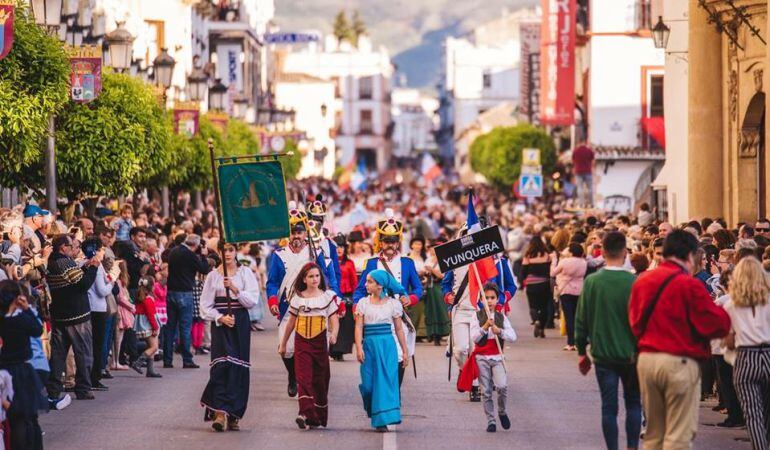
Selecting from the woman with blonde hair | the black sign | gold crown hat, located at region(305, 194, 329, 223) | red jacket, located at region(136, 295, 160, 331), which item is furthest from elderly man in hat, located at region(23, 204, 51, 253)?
the woman with blonde hair

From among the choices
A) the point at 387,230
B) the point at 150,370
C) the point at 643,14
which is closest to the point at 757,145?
the point at 387,230

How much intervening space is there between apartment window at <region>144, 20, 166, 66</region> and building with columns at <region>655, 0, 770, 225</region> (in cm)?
2551

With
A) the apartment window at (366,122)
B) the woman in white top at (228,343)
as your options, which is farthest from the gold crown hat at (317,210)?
the apartment window at (366,122)

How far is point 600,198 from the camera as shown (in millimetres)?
55750

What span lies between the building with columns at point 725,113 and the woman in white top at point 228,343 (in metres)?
14.9

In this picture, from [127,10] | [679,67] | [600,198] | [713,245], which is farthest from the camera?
[600,198]

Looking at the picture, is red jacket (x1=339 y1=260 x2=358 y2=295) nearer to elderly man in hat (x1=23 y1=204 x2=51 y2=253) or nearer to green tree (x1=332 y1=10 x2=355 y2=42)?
elderly man in hat (x1=23 y1=204 x2=51 y2=253)

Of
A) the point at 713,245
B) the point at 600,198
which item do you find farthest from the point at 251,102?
the point at 713,245

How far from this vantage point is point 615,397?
42.4 feet

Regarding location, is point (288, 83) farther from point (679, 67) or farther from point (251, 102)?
point (679, 67)

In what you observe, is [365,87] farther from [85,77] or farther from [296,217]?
[296,217]

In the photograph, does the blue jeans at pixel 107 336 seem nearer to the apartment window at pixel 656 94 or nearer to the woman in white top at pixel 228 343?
the woman in white top at pixel 228 343

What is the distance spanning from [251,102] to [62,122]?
181 feet

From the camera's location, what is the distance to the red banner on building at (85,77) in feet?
84.4
